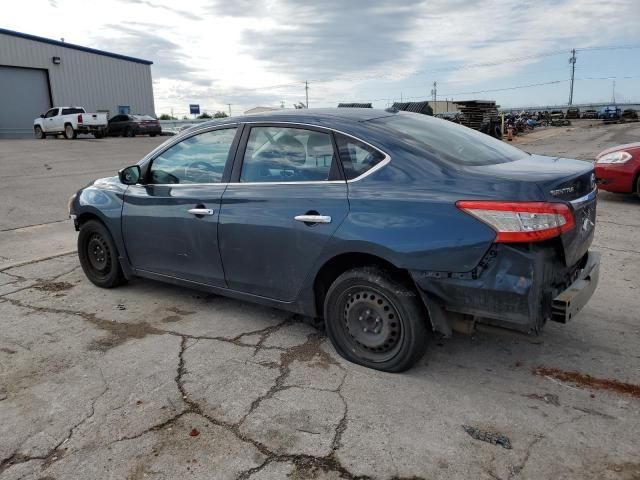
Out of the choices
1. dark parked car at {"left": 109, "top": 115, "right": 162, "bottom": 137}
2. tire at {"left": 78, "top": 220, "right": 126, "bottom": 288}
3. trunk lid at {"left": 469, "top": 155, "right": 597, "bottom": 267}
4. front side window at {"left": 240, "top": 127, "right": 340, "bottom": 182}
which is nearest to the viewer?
trunk lid at {"left": 469, "top": 155, "right": 597, "bottom": 267}

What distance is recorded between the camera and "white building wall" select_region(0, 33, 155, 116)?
103ft

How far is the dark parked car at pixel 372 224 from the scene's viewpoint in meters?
2.77

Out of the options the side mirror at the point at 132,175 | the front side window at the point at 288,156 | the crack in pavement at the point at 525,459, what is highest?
the front side window at the point at 288,156

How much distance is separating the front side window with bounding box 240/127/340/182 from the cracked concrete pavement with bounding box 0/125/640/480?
1.24 meters

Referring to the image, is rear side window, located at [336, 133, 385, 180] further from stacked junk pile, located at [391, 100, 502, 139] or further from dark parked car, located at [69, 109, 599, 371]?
stacked junk pile, located at [391, 100, 502, 139]

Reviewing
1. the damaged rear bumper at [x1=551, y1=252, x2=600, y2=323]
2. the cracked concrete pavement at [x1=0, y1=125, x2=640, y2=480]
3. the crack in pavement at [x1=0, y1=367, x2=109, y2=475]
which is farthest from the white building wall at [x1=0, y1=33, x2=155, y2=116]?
the damaged rear bumper at [x1=551, y1=252, x2=600, y2=323]

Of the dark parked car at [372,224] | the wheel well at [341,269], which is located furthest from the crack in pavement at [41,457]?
the wheel well at [341,269]

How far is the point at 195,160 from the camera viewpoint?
13.6ft

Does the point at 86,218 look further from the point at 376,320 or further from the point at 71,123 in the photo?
A: the point at 71,123

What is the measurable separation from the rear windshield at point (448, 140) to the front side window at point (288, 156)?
1.37ft

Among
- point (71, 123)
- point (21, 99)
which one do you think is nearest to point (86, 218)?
point (71, 123)

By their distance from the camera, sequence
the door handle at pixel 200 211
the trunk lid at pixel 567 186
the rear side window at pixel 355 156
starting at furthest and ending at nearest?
the door handle at pixel 200 211 < the rear side window at pixel 355 156 < the trunk lid at pixel 567 186

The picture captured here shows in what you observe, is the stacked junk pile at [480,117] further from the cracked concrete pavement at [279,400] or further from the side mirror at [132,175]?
the side mirror at [132,175]

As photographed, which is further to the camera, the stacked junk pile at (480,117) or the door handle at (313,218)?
the stacked junk pile at (480,117)
